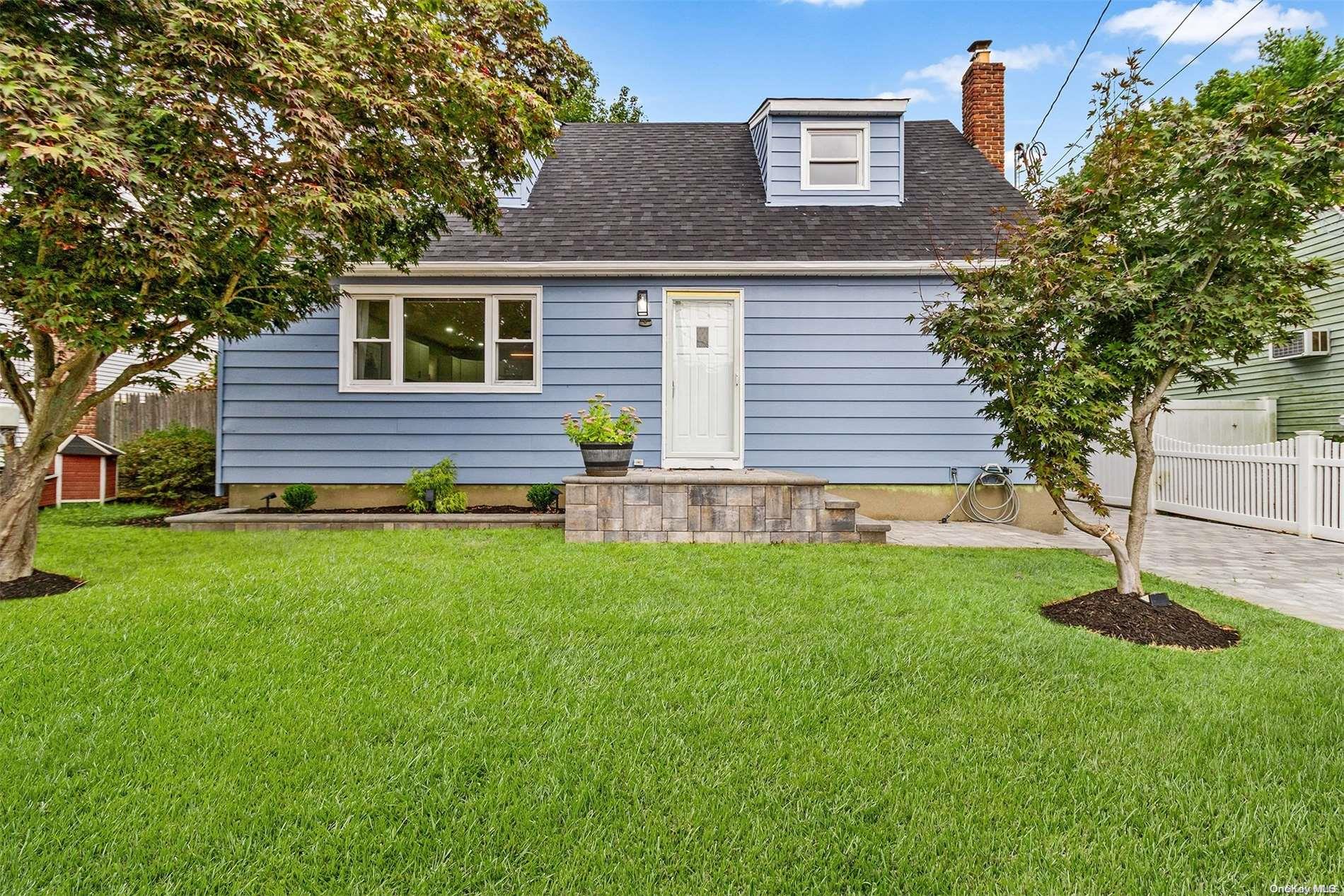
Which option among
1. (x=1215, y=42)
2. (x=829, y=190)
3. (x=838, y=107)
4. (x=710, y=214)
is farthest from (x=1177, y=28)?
(x=710, y=214)

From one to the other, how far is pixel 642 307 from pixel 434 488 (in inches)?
122

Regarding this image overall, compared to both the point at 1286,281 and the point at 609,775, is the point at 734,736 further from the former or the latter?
the point at 1286,281

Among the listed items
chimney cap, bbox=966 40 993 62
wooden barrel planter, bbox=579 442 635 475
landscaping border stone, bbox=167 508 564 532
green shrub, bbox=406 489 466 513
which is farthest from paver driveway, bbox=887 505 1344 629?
chimney cap, bbox=966 40 993 62

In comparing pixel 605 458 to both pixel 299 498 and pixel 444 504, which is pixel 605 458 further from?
pixel 299 498

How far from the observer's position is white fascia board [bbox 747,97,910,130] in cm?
773

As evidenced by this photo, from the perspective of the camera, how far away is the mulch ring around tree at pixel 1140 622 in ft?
10.2

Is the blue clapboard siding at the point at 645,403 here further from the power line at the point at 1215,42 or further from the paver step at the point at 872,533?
the power line at the point at 1215,42

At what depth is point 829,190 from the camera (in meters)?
7.86

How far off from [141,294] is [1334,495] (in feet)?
34.0

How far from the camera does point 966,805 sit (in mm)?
1708

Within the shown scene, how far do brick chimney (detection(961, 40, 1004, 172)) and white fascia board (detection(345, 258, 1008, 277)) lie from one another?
341cm

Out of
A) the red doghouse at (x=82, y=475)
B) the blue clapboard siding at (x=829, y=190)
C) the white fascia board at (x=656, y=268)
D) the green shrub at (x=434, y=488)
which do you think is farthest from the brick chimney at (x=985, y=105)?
the red doghouse at (x=82, y=475)

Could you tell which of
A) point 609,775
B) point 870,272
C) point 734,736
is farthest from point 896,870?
point 870,272

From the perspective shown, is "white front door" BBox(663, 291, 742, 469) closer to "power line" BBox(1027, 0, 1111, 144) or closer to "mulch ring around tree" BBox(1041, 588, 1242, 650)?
"mulch ring around tree" BBox(1041, 588, 1242, 650)
